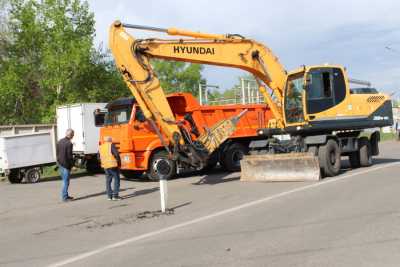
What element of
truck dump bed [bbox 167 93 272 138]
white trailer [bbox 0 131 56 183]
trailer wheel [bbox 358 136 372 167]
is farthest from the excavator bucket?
white trailer [bbox 0 131 56 183]

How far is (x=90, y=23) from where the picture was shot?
3150 centimetres

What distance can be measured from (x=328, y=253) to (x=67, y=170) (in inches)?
333

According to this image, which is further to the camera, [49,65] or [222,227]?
[49,65]

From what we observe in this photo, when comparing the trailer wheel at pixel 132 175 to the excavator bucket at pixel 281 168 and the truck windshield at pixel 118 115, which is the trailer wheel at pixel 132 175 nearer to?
the truck windshield at pixel 118 115

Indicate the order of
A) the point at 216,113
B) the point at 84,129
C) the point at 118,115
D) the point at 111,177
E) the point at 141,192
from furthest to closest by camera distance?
the point at 84,129 < the point at 216,113 < the point at 118,115 < the point at 141,192 < the point at 111,177

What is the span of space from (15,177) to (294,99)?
11825 millimetres

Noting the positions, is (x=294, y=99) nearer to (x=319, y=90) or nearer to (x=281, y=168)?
(x=319, y=90)

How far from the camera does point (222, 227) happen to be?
794 centimetres

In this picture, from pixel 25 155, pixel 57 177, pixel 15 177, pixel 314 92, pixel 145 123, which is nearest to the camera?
pixel 314 92

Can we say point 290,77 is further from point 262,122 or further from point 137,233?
point 137,233

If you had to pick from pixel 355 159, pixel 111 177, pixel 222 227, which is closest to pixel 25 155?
pixel 111 177

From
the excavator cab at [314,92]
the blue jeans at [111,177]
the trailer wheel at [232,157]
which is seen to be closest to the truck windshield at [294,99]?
the excavator cab at [314,92]

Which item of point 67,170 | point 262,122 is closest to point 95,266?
point 67,170

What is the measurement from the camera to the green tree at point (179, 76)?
7475 cm
